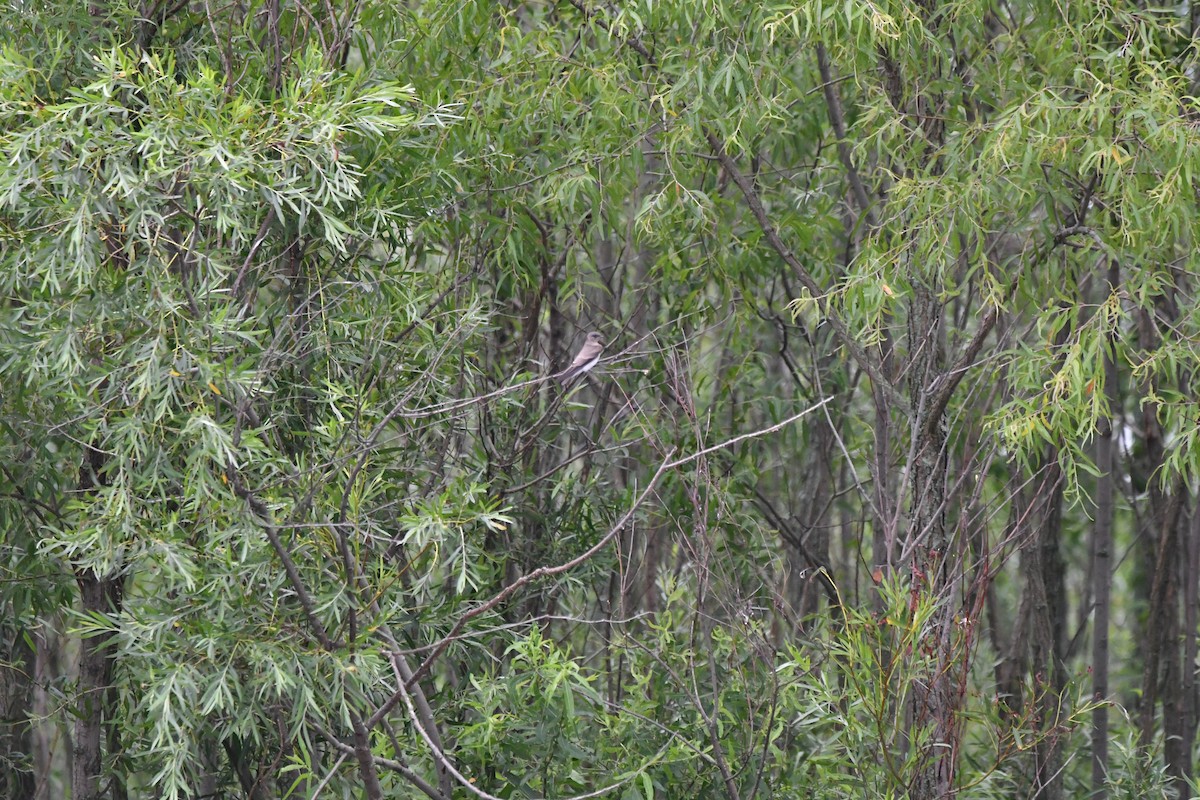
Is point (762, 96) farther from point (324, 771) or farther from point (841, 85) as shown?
point (324, 771)

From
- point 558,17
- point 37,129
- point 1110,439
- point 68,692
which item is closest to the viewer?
point 37,129

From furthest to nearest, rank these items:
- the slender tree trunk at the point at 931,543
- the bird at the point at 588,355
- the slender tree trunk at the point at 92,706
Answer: the bird at the point at 588,355
the slender tree trunk at the point at 92,706
the slender tree trunk at the point at 931,543

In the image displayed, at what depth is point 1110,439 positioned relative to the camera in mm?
5324

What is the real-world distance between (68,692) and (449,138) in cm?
211

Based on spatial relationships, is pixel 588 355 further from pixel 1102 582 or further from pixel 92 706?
pixel 1102 582

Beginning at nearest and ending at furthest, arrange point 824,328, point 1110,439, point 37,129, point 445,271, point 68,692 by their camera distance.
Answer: point 37,129, point 68,692, point 445,271, point 1110,439, point 824,328

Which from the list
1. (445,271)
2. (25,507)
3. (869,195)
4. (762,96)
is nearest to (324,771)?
(25,507)

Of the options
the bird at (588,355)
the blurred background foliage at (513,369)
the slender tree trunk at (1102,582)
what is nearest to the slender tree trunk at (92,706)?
the blurred background foliage at (513,369)

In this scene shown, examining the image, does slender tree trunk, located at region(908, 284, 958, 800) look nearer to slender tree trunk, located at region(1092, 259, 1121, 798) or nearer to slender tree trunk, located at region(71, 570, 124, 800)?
slender tree trunk, located at region(1092, 259, 1121, 798)

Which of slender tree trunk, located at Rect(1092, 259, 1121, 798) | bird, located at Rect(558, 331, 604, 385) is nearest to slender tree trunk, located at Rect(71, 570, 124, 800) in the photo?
bird, located at Rect(558, 331, 604, 385)

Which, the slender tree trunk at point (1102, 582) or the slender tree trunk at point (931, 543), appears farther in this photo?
the slender tree trunk at point (1102, 582)

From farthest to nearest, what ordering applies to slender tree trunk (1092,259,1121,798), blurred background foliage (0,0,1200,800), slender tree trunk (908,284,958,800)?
1. slender tree trunk (1092,259,1121,798)
2. slender tree trunk (908,284,958,800)
3. blurred background foliage (0,0,1200,800)

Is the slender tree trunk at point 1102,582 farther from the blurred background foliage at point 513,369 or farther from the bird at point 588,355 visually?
the bird at point 588,355

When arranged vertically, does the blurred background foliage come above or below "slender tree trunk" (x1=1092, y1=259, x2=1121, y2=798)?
above
